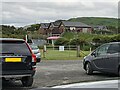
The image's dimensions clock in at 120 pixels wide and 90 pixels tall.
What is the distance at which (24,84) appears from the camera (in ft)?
33.0

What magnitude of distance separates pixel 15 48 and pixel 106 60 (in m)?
4.84

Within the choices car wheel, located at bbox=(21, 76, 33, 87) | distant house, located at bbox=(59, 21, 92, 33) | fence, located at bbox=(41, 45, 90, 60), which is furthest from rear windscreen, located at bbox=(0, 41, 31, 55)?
distant house, located at bbox=(59, 21, 92, 33)

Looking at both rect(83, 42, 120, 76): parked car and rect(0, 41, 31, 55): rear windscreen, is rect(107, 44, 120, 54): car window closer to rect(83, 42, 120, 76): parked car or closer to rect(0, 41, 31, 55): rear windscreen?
rect(83, 42, 120, 76): parked car

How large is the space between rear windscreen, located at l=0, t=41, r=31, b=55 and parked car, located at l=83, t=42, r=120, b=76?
13.9ft

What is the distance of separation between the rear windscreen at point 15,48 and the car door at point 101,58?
179 inches

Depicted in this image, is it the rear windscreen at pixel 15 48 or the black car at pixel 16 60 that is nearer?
the black car at pixel 16 60

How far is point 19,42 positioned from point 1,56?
0.92 meters

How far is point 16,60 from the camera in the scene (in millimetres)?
9086

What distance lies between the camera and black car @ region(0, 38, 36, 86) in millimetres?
8961

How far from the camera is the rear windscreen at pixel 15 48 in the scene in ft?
30.3

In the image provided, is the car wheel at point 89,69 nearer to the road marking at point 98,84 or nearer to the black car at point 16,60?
the black car at point 16,60

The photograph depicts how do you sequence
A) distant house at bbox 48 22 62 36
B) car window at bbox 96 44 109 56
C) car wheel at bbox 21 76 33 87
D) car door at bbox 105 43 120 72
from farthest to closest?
distant house at bbox 48 22 62 36 → car window at bbox 96 44 109 56 → car door at bbox 105 43 120 72 → car wheel at bbox 21 76 33 87

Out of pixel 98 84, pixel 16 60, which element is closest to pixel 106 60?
pixel 16 60

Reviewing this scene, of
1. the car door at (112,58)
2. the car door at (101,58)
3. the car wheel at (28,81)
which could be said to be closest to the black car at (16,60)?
the car wheel at (28,81)
